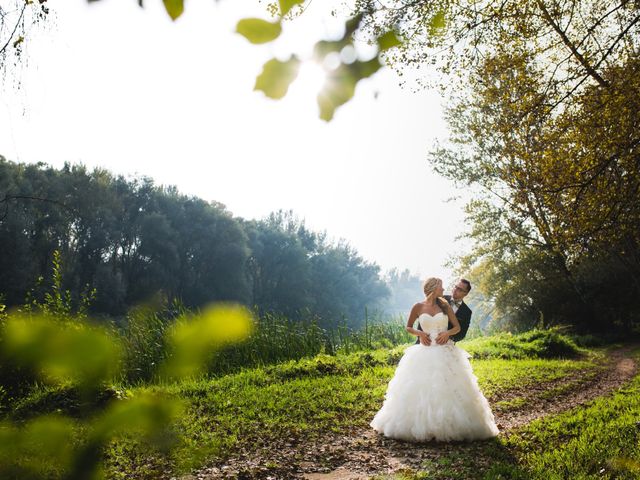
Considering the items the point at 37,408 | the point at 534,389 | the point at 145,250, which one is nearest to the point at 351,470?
the point at 37,408

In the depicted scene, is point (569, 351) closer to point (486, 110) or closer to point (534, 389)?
point (534, 389)

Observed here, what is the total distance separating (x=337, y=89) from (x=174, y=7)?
15.8 inches

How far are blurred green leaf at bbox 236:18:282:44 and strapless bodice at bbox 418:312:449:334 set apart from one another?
6421mm

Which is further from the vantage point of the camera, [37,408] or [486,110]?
[486,110]

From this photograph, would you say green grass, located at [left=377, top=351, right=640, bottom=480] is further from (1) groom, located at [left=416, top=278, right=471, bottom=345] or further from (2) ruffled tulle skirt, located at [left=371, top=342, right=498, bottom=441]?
(1) groom, located at [left=416, top=278, right=471, bottom=345]

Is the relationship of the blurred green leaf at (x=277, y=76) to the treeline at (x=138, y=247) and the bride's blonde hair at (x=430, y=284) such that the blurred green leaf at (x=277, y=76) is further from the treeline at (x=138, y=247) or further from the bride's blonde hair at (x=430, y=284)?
the treeline at (x=138, y=247)

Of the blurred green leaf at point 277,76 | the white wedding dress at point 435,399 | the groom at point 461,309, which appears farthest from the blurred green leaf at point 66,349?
the groom at point 461,309

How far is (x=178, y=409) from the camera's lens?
73 cm

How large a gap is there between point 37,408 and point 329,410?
14.1 feet

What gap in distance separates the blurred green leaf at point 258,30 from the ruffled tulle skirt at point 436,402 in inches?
250

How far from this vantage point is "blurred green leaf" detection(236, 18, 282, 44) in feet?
2.80

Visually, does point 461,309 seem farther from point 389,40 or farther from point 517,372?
point 389,40

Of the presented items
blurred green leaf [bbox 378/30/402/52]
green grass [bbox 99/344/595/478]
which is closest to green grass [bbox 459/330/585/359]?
green grass [bbox 99/344/595/478]

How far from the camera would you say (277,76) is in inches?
36.2
